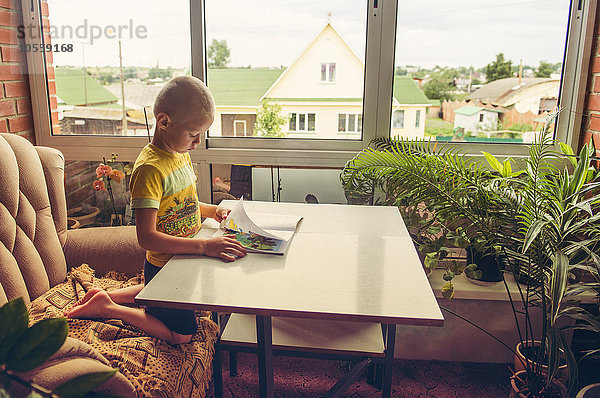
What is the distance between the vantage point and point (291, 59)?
2227 mm

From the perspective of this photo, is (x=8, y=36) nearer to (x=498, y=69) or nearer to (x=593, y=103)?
(x=498, y=69)

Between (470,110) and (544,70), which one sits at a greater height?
(544,70)

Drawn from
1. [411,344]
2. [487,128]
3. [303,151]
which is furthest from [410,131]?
[411,344]

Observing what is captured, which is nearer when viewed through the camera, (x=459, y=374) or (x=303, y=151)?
(x=459, y=374)

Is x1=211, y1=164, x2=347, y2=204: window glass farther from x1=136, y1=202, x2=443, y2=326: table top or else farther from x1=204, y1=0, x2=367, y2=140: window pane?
x1=136, y1=202, x2=443, y2=326: table top

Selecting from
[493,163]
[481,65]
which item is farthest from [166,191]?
[481,65]

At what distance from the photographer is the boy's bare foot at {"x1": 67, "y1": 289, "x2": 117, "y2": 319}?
1442 millimetres

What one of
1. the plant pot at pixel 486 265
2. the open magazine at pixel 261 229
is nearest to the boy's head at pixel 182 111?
the open magazine at pixel 261 229

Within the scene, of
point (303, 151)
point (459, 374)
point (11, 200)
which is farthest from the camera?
point (303, 151)

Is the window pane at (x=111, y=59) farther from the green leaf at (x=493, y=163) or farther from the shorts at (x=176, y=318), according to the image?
the green leaf at (x=493, y=163)

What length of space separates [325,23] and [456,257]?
4.14 feet

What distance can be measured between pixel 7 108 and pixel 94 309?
4.22 ft

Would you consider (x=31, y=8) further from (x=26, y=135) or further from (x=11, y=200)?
(x=11, y=200)

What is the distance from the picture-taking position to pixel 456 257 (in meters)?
2.26
